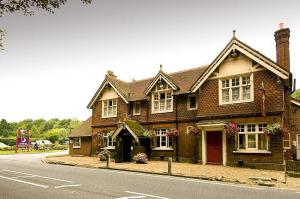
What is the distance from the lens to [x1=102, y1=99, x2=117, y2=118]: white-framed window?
33356mm

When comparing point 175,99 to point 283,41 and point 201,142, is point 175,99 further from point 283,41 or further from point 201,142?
point 283,41

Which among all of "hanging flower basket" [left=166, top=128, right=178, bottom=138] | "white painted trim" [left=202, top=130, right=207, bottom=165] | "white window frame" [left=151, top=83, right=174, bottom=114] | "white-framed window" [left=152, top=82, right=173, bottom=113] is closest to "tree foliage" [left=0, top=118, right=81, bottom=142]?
"white window frame" [left=151, top=83, right=174, bottom=114]

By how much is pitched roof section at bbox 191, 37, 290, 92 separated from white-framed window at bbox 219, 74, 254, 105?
1.30m

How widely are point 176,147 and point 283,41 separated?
1244 centimetres

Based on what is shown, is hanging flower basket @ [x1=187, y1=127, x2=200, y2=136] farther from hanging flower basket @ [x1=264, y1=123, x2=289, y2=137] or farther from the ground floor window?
the ground floor window

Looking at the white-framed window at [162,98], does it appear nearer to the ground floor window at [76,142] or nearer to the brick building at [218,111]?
the brick building at [218,111]

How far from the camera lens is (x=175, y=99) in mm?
27844

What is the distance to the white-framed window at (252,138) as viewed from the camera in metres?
21.4

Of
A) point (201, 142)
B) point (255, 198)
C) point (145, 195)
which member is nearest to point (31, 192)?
point (145, 195)

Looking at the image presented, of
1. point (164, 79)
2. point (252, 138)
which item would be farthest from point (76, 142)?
point (252, 138)

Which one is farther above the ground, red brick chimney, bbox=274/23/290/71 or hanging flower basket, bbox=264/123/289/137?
red brick chimney, bbox=274/23/290/71

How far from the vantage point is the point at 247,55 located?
2227cm

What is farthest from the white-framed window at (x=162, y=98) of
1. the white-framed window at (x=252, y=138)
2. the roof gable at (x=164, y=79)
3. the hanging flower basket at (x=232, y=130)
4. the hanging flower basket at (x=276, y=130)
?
the hanging flower basket at (x=276, y=130)

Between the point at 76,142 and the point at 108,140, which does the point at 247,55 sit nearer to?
the point at 108,140
